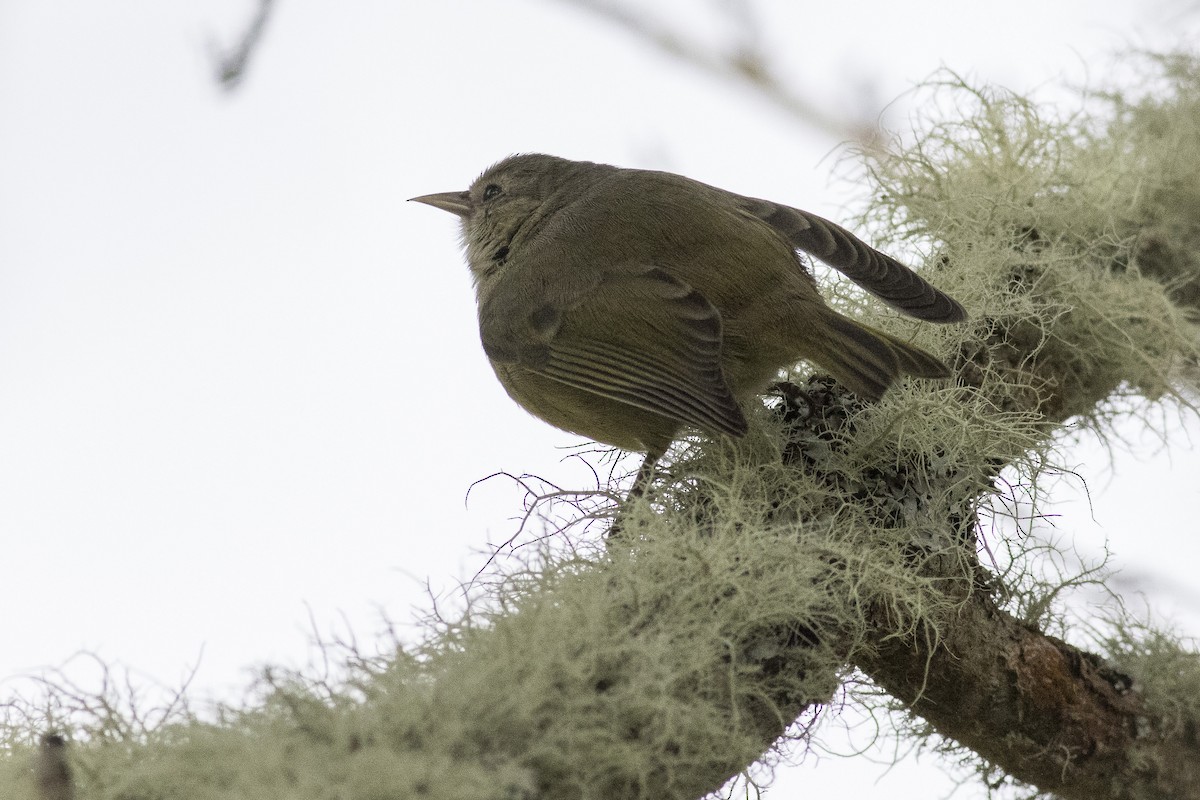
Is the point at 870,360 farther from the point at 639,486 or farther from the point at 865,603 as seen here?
the point at 865,603

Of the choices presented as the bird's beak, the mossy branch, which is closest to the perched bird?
the mossy branch

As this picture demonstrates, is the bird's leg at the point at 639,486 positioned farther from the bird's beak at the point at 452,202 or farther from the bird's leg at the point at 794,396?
the bird's beak at the point at 452,202

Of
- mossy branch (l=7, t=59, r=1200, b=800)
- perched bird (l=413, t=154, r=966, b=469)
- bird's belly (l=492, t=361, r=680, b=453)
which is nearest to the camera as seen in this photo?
mossy branch (l=7, t=59, r=1200, b=800)

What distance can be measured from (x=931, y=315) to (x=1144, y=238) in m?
1.04

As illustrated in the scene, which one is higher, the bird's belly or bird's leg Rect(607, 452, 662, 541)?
the bird's belly

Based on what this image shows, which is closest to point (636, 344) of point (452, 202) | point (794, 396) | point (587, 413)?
point (587, 413)

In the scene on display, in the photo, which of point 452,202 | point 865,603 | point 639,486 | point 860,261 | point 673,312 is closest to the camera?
point 865,603

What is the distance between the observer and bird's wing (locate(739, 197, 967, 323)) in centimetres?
279

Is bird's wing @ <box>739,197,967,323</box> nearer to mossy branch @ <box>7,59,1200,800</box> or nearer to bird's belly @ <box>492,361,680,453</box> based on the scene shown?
mossy branch @ <box>7,59,1200,800</box>

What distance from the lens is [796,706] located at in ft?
6.57

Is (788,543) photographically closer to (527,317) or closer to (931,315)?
(931,315)

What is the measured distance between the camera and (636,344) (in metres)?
3.03

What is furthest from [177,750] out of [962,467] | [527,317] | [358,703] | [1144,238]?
[1144,238]

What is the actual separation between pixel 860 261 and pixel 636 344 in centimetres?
61
